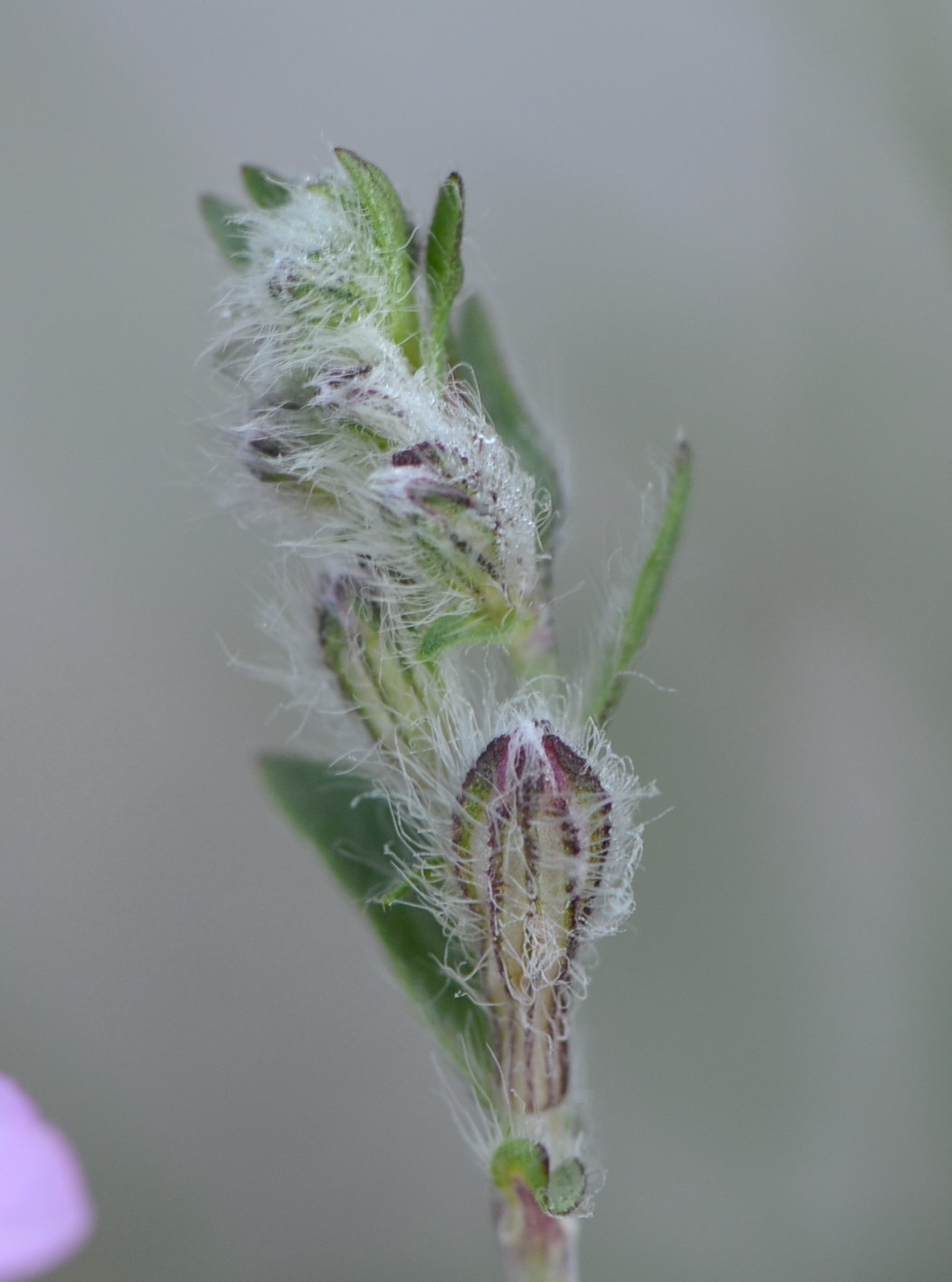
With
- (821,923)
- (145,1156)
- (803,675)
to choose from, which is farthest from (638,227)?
(145,1156)

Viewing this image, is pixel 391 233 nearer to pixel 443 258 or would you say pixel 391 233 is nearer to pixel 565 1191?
pixel 443 258

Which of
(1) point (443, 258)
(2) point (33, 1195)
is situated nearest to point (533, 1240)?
(2) point (33, 1195)

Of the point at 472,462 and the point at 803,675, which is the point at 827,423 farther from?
the point at 472,462

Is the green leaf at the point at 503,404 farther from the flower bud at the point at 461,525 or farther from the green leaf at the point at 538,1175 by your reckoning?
the green leaf at the point at 538,1175

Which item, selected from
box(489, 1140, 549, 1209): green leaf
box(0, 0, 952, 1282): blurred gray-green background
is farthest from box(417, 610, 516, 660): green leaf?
box(0, 0, 952, 1282): blurred gray-green background

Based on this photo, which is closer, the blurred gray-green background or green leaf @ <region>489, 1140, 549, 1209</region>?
green leaf @ <region>489, 1140, 549, 1209</region>

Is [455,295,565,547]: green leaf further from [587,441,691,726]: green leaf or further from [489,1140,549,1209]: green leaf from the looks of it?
[489,1140,549,1209]: green leaf
